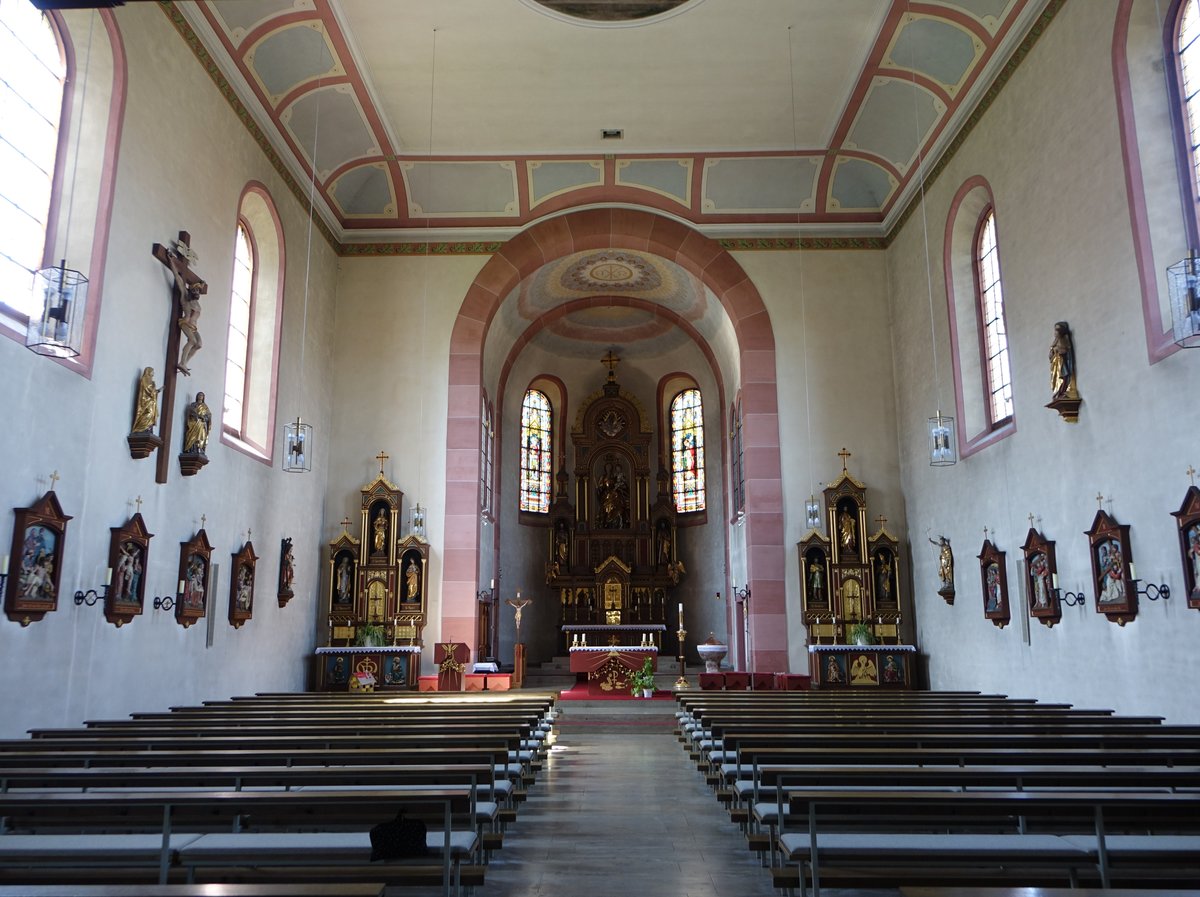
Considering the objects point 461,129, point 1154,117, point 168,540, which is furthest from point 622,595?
point 1154,117

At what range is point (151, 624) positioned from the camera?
1036cm

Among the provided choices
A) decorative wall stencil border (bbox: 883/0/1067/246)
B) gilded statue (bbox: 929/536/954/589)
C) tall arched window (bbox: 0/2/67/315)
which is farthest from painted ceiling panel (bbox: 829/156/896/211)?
tall arched window (bbox: 0/2/67/315)

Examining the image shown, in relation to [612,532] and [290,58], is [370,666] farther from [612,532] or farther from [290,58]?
[612,532]

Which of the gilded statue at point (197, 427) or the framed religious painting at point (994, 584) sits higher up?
the gilded statue at point (197, 427)

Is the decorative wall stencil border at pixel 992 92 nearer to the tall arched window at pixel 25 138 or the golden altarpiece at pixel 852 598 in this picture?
the golden altarpiece at pixel 852 598

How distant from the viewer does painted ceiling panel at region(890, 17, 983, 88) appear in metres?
12.7

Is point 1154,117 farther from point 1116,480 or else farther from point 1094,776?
point 1094,776

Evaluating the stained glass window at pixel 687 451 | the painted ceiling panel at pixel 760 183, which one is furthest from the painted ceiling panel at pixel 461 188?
the stained glass window at pixel 687 451

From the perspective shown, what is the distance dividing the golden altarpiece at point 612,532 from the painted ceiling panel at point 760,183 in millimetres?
7955

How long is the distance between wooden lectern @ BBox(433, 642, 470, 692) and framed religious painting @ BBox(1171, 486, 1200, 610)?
10801mm

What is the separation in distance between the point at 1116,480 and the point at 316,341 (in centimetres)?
1241

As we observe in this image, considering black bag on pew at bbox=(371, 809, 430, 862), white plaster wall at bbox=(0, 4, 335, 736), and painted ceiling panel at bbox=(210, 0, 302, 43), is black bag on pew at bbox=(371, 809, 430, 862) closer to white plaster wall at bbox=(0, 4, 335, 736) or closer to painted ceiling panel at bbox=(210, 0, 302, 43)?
white plaster wall at bbox=(0, 4, 335, 736)

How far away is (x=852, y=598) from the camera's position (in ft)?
52.9

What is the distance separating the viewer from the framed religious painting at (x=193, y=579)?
1098 centimetres
